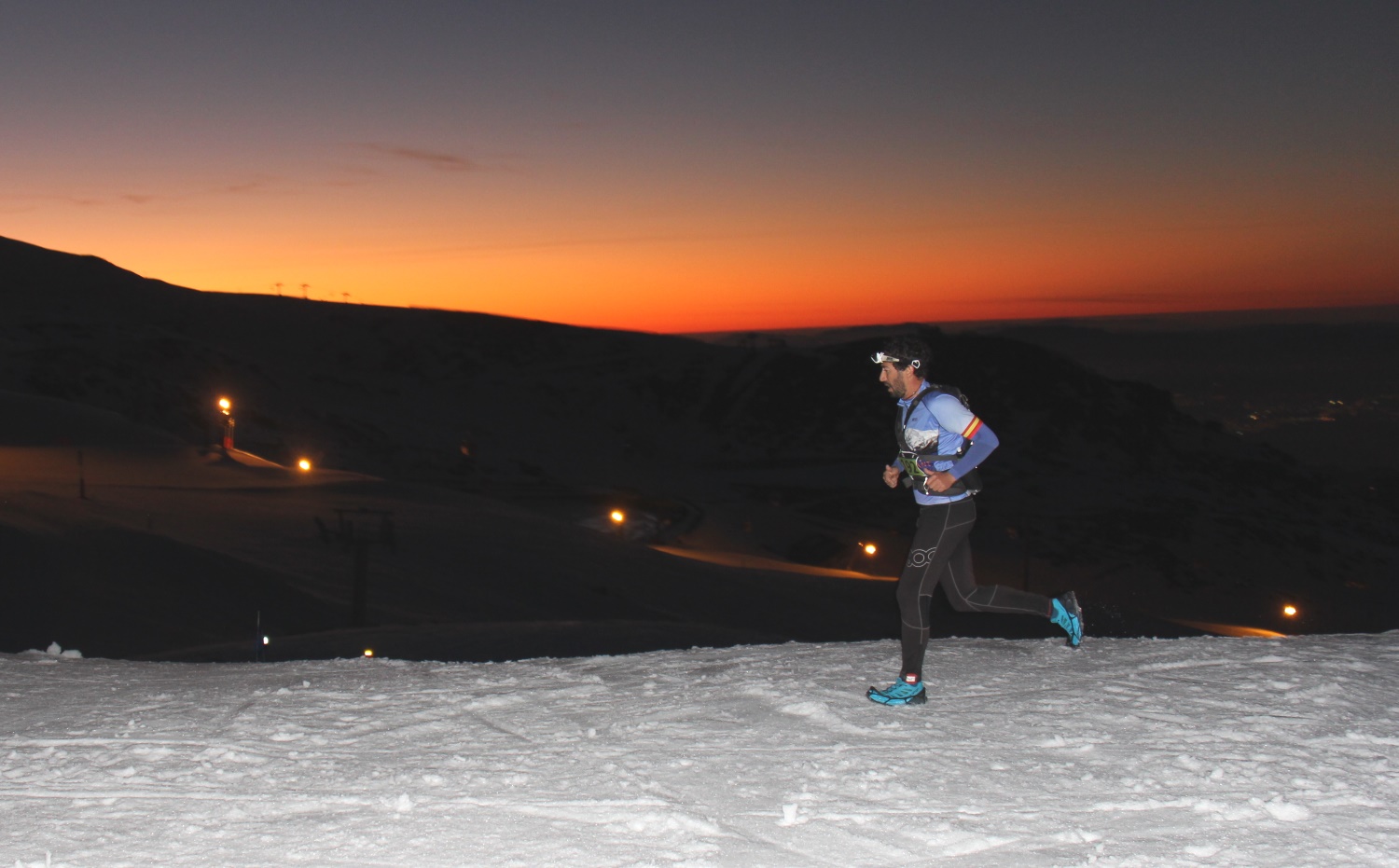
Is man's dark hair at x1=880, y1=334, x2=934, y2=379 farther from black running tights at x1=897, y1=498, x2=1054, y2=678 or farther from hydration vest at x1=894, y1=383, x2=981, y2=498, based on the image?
black running tights at x1=897, y1=498, x2=1054, y2=678

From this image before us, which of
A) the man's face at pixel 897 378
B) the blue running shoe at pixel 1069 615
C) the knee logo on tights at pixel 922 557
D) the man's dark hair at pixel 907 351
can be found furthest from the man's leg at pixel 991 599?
the man's dark hair at pixel 907 351

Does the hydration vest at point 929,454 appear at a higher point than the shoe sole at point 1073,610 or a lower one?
higher

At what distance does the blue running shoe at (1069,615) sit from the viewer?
24.3 ft

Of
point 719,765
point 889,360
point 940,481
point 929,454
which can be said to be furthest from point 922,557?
point 719,765

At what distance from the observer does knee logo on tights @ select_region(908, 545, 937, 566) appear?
20.9 feet

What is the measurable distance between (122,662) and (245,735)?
3.83 meters

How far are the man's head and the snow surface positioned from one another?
1.79 meters

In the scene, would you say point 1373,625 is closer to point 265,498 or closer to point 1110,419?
point 265,498

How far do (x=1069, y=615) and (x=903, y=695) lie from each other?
64.9 inches

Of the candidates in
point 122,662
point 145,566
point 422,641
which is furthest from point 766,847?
point 145,566

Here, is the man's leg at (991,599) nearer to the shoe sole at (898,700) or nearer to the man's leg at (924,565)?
the man's leg at (924,565)

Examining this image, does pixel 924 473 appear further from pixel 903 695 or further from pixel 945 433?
pixel 903 695

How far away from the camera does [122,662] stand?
29.5ft

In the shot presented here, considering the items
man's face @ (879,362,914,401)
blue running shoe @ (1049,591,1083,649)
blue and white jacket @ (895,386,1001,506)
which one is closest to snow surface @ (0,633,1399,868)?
blue running shoe @ (1049,591,1083,649)
